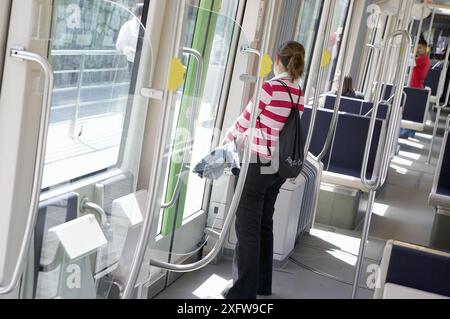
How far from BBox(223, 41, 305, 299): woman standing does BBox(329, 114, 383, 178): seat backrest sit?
246cm

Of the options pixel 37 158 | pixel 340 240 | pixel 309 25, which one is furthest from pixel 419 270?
pixel 309 25

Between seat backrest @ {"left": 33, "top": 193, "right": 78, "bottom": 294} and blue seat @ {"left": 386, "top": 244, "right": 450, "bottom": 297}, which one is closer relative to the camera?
seat backrest @ {"left": 33, "top": 193, "right": 78, "bottom": 294}

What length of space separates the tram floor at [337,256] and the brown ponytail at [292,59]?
121 centimetres

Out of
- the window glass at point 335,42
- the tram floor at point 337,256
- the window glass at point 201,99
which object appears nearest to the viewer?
the window glass at point 201,99

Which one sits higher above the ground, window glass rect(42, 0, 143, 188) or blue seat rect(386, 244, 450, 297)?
window glass rect(42, 0, 143, 188)

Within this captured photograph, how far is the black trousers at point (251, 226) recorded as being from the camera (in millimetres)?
4406

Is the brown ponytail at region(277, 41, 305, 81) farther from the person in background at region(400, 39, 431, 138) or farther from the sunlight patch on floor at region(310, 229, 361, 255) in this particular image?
the person in background at region(400, 39, 431, 138)

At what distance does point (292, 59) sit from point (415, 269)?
1992 mm

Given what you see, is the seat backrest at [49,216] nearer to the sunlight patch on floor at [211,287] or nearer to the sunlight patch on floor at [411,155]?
the sunlight patch on floor at [211,287]

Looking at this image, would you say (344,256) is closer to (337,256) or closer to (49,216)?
(337,256)

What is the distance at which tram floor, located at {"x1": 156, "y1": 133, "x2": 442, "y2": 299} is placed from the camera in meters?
5.02

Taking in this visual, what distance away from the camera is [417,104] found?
1116 centimetres

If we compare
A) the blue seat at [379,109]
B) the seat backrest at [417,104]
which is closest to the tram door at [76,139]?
the blue seat at [379,109]

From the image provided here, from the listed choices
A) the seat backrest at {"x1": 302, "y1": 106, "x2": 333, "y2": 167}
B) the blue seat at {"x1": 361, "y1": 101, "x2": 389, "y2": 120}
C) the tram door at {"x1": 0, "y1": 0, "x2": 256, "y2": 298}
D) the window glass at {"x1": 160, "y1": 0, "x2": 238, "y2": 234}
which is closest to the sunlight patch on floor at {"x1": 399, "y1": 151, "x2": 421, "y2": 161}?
the blue seat at {"x1": 361, "y1": 101, "x2": 389, "y2": 120}
